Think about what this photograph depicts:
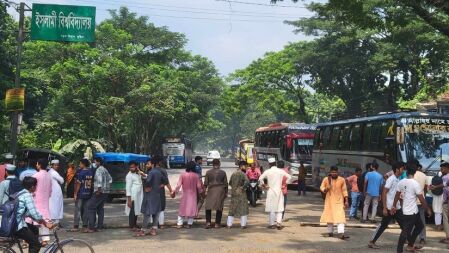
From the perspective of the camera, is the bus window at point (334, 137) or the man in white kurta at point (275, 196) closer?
the man in white kurta at point (275, 196)

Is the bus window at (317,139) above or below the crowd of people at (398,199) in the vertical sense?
above

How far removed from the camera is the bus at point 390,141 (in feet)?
52.1

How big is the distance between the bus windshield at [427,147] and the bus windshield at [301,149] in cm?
1204

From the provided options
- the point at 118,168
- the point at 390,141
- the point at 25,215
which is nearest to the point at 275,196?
the point at 390,141

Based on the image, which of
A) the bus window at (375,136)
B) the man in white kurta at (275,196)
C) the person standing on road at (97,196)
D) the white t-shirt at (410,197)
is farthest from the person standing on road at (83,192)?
the bus window at (375,136)

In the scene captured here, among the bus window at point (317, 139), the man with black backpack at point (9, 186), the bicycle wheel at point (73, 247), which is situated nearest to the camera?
the bicycle wheel at point (73, 247)

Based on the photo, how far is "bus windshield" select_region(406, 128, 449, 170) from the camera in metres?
15.7

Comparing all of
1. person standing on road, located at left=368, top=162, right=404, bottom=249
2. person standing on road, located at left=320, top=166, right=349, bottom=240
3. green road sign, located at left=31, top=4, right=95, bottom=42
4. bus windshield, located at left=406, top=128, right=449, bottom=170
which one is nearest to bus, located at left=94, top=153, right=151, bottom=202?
green road sign, located at left=31, top=4, right=95, bottom=42

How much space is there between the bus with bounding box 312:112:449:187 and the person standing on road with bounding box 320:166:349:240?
428 cm

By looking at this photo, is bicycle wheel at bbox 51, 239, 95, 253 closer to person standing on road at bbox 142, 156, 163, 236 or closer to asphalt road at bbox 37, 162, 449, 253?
asphalt road at bbox 37, 162, 449, 253

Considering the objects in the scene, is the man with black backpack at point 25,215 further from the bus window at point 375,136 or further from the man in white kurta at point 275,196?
the bus window at point 375,136

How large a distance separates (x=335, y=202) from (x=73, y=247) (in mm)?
6177

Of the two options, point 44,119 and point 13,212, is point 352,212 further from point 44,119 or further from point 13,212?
point 44,119

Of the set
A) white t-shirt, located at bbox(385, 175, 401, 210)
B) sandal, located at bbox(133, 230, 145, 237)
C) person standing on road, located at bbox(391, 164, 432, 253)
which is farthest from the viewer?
sandal, located at bbox(133, 230, 145, 237)
